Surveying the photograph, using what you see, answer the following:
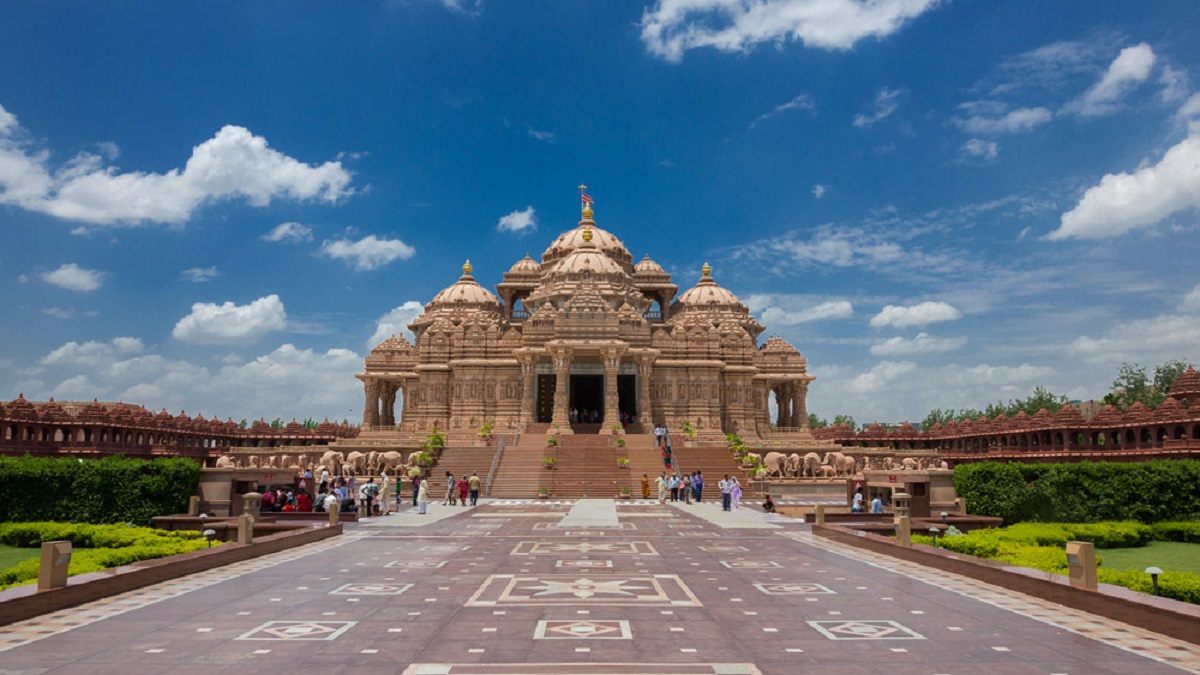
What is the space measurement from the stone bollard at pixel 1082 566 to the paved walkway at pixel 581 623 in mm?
525

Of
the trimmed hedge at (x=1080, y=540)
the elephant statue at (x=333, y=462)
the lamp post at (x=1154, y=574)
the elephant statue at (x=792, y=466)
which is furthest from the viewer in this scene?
the elephant statue at (x=792, y=466)

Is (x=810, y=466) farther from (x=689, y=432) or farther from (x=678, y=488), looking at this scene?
(x=678, y=488)

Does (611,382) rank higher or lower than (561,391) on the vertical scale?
higher

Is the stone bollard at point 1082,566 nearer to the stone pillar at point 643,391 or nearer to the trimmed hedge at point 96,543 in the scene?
Result: the trimmed hedge at point 96,543

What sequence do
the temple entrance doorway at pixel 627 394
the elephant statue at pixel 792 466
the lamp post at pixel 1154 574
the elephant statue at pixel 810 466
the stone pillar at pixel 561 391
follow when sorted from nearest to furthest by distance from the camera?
the lamp post at pixel 1154 574 → the elephant statue at pixel 792 466 → the elephant statue at pixel 810 466 → the stone pillar at pixel 561 391 → the temple entrance doorway at pixel 627 394

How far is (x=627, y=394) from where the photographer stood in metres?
65.9

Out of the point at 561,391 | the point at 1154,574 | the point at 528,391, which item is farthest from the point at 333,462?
the point at 1154,574

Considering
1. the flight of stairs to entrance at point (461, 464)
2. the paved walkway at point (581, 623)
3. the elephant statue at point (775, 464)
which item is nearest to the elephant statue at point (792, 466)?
the elephant statue at point (775, 464)

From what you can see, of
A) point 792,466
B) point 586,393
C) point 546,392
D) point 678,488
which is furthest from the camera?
point 586,393

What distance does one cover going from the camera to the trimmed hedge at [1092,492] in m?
27.5

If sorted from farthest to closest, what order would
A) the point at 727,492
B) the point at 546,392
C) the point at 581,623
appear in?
the point at 546,392 → the point at 727,492 → the point at 581,623

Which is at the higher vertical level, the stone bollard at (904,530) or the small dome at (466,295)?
the small dome at (466,295)

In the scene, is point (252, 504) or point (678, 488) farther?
point (678, 488)

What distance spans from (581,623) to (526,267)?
6972cm
